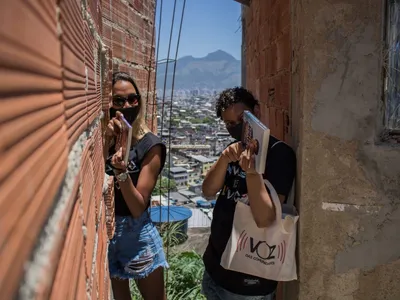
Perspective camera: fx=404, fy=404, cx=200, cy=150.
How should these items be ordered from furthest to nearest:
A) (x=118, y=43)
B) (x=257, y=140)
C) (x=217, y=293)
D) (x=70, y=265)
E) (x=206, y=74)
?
(x=206, y=74) → (x=118, y=43) → (x=217, y=293) → (x=257, y=140) → (x=70, y=265)

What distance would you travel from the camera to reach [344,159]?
1.73m

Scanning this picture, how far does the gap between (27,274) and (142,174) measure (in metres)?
1.71

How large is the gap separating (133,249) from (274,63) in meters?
1.35

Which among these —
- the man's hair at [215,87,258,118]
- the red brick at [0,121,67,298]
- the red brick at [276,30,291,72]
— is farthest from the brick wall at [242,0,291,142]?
the red brick at [0,121,67,298]

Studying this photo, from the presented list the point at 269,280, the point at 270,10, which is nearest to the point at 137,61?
the point at 270,10

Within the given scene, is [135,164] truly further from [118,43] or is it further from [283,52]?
[283,52]

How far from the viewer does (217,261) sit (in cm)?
192

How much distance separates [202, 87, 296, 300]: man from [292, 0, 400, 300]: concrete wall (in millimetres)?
100

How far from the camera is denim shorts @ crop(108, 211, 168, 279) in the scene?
2.02 meters

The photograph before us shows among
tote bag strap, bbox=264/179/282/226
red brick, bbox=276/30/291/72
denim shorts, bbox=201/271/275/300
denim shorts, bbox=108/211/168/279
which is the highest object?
red brick, bbox=276/30/291/72

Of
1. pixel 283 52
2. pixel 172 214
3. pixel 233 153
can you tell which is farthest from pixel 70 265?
pixel 172 214

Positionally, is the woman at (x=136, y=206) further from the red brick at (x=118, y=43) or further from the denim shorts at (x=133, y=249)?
the red brick at (x=118, y=43)

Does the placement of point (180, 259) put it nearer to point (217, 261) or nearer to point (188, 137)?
point (217, 261)

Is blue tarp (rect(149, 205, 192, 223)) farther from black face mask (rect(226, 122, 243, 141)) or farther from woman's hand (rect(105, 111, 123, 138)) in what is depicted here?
woman's hand (rect(105, 111, 123, 138))
